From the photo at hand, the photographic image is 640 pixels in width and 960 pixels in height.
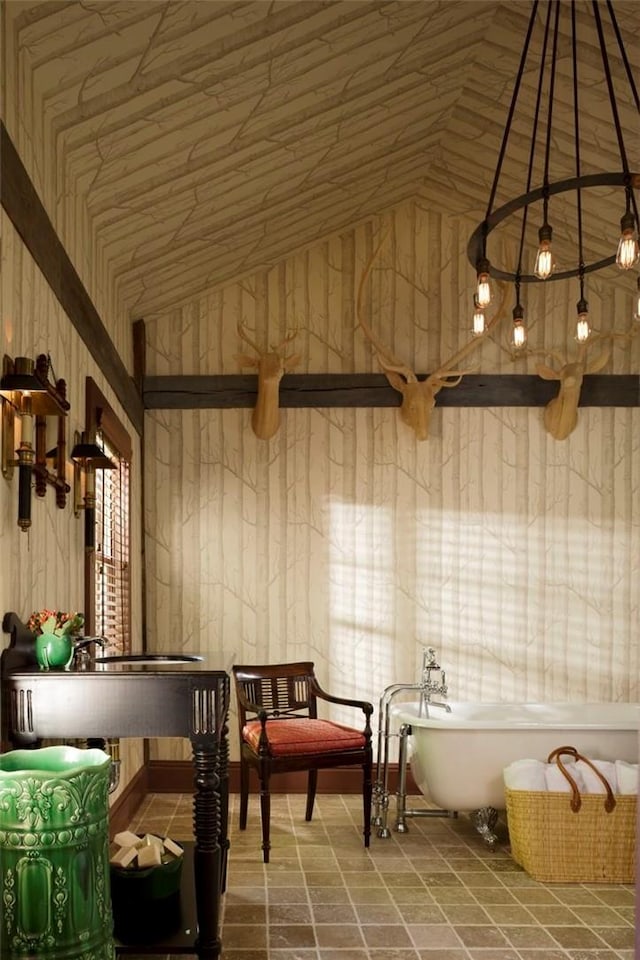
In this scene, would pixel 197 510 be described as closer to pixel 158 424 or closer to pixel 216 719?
pixel 158 424

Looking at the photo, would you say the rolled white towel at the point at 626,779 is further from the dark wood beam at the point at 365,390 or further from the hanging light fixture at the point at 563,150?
the dark wood beam at the point at 365,390

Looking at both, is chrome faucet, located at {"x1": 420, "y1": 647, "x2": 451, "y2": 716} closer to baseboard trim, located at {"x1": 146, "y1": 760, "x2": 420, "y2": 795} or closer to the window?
baseboard trim, located at {"x1": 146, "y1": 760, "x2": 420, "y2": 795}

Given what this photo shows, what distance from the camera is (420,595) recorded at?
6211 millimetres

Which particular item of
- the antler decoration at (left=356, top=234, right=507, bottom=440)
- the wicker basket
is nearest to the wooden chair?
the wicker basket

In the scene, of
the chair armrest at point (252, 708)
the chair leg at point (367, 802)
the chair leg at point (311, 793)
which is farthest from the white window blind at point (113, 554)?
the chair leg at point (367, 802)

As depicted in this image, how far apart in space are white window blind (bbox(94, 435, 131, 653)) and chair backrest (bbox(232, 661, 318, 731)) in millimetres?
734

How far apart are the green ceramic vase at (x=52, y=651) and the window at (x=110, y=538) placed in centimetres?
123

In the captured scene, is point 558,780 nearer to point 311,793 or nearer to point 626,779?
point 626,779

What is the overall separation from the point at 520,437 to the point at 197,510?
7.18 ft

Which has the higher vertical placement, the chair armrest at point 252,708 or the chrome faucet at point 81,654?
the chrome faucet at point 81,654

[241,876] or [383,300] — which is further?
[383,300]

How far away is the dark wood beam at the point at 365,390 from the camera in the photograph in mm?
6254

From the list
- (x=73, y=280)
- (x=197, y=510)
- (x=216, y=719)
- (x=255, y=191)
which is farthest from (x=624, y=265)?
(x=197, y=510)

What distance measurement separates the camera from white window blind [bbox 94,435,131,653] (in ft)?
15.7
